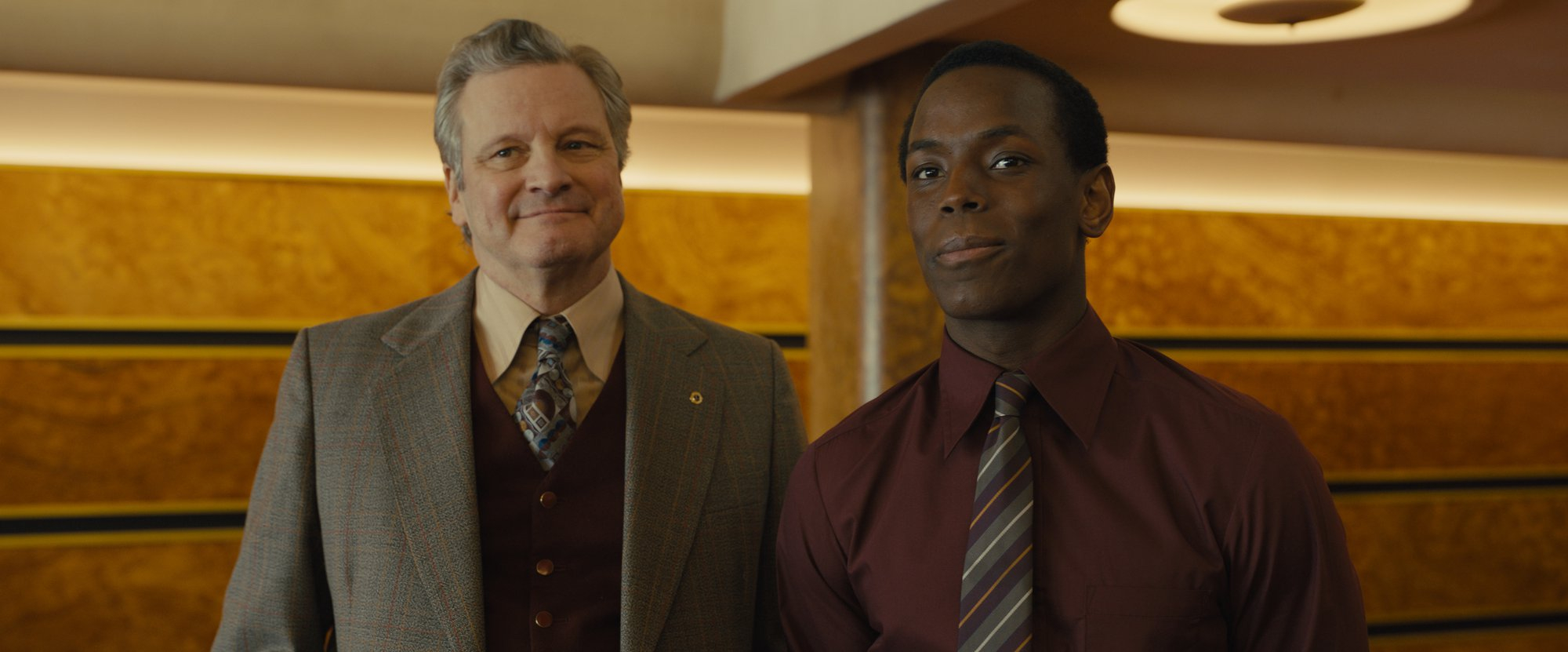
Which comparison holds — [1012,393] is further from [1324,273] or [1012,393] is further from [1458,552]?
[1458,552]

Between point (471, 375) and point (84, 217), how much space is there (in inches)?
120

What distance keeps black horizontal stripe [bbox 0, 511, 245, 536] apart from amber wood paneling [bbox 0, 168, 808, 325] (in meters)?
0.67

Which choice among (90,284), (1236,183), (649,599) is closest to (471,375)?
(649,599)

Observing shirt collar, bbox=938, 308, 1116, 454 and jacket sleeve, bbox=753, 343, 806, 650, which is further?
jacket sleeve, bbox=753, 343, 806, 650

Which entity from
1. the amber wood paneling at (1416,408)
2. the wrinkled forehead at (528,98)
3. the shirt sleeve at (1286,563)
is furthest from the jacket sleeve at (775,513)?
the amber wood paneling at (1416,408)

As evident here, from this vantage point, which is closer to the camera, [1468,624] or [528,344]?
[528,344]

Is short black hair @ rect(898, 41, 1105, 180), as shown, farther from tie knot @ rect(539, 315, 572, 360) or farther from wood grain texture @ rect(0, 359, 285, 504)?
wood grain texture @ rect(0, 359, 285, 504)

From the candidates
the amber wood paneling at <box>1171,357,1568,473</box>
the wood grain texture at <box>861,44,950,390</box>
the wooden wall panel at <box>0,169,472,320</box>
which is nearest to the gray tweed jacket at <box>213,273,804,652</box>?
the wood grain texture at <box>861,44,950,390</box>

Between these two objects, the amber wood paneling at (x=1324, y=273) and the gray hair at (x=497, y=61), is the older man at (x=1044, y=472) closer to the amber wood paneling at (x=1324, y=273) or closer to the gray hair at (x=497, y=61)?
the gray hair at (x=497, y=61)

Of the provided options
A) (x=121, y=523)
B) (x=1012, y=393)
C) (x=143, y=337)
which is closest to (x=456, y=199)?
(x=1012, y=393)

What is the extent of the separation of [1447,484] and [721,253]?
137 inches

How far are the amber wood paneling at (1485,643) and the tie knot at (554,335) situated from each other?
4.84 metres

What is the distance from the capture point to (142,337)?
14.5 feet

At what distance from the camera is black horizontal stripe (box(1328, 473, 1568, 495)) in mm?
5773
